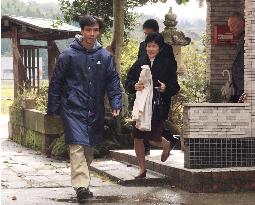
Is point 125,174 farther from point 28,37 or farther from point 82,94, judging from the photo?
point 28,37

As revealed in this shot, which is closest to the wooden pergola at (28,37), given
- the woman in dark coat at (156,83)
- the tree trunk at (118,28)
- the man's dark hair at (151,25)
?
the tree trunk at (118,28)

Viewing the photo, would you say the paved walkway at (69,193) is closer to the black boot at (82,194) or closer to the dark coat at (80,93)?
the black boot at (82,194)

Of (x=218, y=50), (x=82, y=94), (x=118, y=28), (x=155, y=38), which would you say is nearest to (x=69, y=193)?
(x=82, y=94)

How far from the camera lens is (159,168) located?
9047 mm

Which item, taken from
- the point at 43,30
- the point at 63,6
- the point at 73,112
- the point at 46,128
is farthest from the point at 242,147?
the point at 63,6

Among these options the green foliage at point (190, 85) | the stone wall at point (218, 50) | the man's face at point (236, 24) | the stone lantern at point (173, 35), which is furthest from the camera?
the stone lantern at point (173, 35)

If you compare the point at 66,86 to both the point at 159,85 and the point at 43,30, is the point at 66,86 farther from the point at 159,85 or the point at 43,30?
the point at 43,30

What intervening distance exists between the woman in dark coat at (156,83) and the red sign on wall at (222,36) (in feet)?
8.80

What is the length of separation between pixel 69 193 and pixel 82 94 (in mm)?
1249

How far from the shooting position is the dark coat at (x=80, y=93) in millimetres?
7418

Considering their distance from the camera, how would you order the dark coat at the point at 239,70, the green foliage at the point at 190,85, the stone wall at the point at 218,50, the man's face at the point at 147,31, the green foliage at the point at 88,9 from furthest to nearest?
the green foliage at the point at 88,9
the green foliage at the point at 190,85
the stone wall at the point at 218,50
the man's face at the point at 147,31
the dark coat at the point at 239,70

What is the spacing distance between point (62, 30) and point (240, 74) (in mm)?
9445

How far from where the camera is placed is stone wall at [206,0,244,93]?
1109 centimetres

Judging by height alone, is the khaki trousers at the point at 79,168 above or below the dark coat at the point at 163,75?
below
